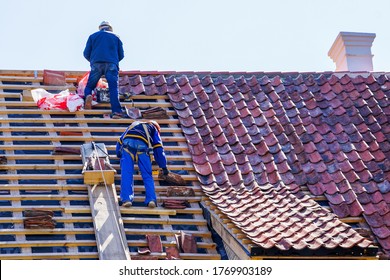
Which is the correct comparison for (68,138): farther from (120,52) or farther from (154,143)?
(120,52)

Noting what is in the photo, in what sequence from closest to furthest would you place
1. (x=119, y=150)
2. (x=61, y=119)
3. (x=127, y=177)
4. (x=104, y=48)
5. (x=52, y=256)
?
(x=52, y=256) → (x=127, y=177) → (x=119, y=150) → (x=61, y=119) → (x=104, y=48)

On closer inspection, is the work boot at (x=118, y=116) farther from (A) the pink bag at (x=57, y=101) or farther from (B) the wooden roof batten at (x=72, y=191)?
(A) the pink bag at (x=57, y=101)

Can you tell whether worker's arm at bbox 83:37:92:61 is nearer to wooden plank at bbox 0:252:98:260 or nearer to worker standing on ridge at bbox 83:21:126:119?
worker standing on ridge at bbox 83:21:126:119

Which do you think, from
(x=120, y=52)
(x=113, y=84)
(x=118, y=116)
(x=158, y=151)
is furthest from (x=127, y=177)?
(x=120, y=52)

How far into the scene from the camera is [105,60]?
61.4 feet

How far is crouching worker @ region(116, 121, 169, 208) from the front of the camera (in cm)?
1655

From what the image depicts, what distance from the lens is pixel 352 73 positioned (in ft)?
67.4

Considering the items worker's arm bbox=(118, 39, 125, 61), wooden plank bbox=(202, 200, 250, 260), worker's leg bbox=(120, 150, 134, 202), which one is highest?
worker's arm bbox=(118, 39, 125, 61)

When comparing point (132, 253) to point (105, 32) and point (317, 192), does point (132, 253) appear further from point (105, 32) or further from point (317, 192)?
point (105, 32)

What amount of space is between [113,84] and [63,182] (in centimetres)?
234

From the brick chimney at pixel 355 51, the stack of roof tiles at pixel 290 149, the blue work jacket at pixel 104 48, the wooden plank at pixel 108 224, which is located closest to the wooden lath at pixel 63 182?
the wooden plank at pixel 108 224

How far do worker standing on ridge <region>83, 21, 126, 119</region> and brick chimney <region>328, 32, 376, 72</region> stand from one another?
14.3 ft

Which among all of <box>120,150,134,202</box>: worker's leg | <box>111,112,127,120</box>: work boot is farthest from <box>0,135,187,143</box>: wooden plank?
<box>120,150,134,202</box>: worker's leg
